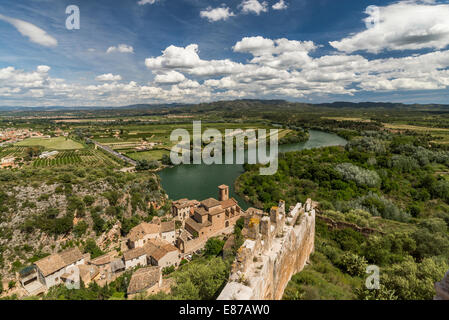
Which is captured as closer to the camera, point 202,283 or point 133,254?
point 202,283

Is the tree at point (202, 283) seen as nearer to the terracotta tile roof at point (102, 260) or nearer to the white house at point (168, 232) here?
the terracotta tile roof at point (102, 260)

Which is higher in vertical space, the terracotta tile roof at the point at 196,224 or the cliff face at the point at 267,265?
the cliff face at the point at 267,265

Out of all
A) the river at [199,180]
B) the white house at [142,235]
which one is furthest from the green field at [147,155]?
the white house at [142,235]

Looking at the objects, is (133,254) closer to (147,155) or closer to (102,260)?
(102,260)

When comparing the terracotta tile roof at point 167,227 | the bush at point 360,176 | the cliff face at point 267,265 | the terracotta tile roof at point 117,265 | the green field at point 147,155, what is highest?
the cliff face at point 267,265

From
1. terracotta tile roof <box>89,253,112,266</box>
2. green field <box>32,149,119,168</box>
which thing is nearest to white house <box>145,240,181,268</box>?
terracotta tile roof <box>89,253,112,266</box>

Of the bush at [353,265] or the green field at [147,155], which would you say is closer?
the bush at [353,265]

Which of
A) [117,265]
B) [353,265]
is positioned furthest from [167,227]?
[353,265]
